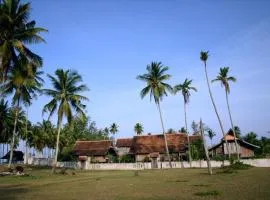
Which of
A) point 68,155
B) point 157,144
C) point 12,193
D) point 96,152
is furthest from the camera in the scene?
point 68,155

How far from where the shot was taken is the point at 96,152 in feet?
186

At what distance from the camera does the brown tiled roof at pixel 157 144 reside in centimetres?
5456

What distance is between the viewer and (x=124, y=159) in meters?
55.5

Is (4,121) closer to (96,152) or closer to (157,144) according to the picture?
(96,152)

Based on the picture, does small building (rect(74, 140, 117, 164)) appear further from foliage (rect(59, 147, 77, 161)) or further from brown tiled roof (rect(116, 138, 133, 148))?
brown tiled roof (rect(116, 138, 133, 148))

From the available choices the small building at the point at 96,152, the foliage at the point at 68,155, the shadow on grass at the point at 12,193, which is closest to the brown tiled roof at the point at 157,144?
the small building at the point at 96,152

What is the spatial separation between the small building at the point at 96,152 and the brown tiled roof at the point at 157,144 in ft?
15.1

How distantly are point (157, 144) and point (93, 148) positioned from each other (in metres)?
12.4

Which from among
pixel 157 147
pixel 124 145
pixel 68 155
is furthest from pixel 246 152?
pixel 68 155

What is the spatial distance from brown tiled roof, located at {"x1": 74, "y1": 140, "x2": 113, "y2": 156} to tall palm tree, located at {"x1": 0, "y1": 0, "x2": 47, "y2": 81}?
33.8 metres

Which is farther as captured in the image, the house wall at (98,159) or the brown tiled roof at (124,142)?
the brown tiled roof at (124,142)

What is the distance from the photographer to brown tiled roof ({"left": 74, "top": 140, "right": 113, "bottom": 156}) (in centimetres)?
5663

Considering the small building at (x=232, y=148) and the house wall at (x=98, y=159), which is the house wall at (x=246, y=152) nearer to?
the small building at (x=232, y=148)

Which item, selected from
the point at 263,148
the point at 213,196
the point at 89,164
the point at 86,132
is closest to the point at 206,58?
the point at 263,148
